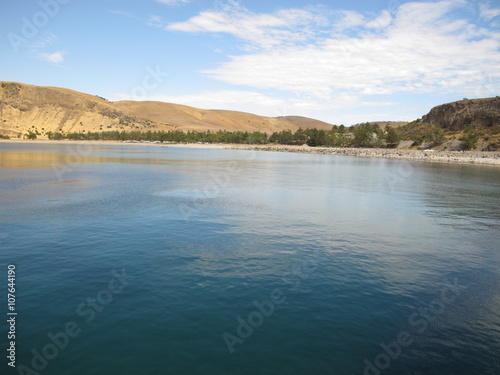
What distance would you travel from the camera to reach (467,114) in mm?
144625

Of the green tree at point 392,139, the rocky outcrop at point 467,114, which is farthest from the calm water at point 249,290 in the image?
the green tree at point 392,139

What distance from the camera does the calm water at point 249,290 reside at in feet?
33.1

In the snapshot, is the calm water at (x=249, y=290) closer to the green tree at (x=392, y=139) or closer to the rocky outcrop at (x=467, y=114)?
the rocky outcrop at (x=467, y=114)

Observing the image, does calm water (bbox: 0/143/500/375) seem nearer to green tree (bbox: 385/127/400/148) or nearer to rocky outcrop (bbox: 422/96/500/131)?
rocky outcrop (bbox: 422/96/500/131)

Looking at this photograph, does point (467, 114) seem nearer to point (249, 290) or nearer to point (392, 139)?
point (392, 139)

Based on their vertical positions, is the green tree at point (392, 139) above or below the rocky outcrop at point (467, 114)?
below

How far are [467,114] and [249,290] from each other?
527ft

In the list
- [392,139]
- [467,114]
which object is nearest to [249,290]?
[392,139]

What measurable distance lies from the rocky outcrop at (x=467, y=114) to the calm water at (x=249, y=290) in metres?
132

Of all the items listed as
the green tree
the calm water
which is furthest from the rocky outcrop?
the calm water

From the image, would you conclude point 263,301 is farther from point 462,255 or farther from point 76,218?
point 76,218

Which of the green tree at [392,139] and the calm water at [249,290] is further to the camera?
the green tree at [392,139]

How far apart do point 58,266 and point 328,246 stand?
43.7ft

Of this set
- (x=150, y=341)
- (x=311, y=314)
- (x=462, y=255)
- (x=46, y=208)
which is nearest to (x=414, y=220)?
(x=462, y=255)
